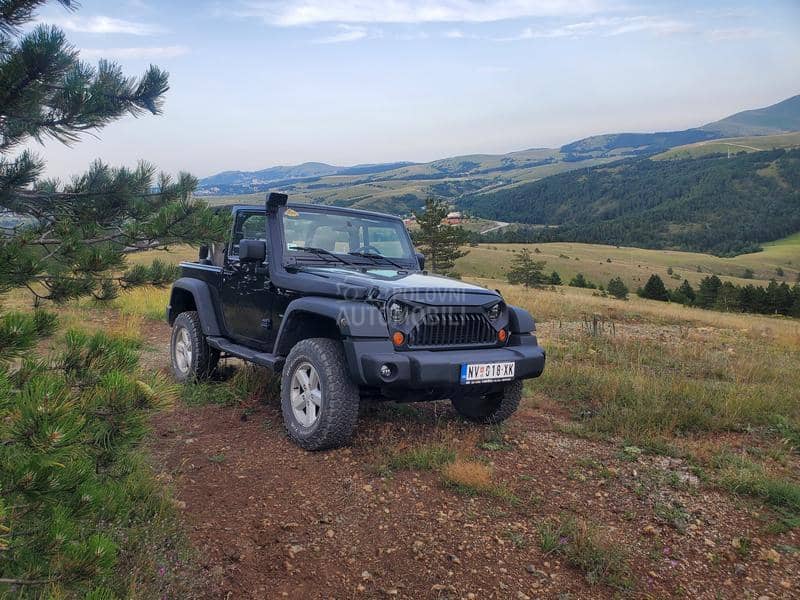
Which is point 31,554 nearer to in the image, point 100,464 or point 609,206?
point 100,464

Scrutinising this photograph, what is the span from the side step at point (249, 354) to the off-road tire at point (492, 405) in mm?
1578

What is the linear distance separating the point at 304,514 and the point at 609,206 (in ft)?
616

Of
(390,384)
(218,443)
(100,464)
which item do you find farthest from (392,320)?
(100,464)

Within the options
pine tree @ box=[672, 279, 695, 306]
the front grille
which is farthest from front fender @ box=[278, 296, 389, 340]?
pine tree @ box=[672, 279, 695, 306]

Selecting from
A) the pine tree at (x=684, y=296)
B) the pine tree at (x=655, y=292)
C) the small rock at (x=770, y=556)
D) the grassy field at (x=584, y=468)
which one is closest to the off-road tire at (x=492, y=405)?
the grassy field at (x=584, y=468)

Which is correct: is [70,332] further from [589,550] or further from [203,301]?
[203,301]

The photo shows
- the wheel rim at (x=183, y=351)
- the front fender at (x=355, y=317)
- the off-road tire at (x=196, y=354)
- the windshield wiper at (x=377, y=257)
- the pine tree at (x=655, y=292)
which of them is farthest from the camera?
the pine tree at (x=655, y=292)

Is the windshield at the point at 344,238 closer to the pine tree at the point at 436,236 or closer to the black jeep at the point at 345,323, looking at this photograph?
the black jeep at the point at 345,323

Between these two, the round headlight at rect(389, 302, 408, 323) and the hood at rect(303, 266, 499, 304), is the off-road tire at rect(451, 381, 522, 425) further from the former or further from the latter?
the round headlight at rect(389, 302, 408, 323)

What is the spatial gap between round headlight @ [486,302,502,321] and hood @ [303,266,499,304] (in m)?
0.08

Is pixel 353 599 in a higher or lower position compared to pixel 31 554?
lower

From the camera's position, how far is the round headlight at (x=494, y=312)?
445 cm

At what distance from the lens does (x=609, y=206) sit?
175 metres

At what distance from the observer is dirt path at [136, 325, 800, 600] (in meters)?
2.67
